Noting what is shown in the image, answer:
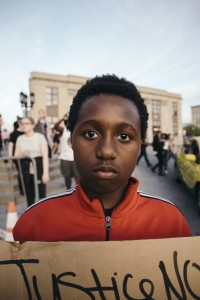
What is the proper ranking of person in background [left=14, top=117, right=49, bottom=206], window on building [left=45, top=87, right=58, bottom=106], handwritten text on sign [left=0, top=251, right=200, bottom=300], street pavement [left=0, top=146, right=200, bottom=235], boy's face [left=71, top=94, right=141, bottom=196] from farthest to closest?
window on building [left=45, top=87, right=58, bottom=106], street pavement [left=0, top=146, right=200, bottom=235], person in background [left=14, top=117, right=49, bottom=206], boy's face [left=71, top=94, right=141, bottom=196], handwritten text on sign [left=0, top=251, right=200, bottom=300]

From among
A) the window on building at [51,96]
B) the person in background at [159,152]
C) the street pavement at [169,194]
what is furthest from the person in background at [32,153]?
the window on building at [51,96]

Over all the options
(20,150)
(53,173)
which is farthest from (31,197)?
(53,173)

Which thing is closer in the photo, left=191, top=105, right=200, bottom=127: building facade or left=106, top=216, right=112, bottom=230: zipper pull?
left=106, top=216, right=112, bottom=230: zipper pull

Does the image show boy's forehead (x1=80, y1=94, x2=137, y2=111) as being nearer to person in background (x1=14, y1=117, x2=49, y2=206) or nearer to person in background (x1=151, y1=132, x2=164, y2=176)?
person in background (x1=14, y1=117, x2=49, y2=206)

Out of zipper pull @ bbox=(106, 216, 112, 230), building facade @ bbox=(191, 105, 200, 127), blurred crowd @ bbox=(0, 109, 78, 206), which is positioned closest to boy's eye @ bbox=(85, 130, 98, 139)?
zipper pull @ bbox=(106, 216, 112, 230)

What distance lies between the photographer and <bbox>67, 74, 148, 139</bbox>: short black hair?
1.02 m

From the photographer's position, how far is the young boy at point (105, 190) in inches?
36.1

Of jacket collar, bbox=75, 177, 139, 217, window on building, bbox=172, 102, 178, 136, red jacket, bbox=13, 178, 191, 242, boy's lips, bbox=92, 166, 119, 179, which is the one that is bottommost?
red jacket, bbox=13, 178, 191, 242

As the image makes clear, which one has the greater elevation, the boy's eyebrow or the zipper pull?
the boy's eyebrow

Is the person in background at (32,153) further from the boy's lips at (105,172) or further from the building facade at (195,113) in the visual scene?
the building facade at (195,113)

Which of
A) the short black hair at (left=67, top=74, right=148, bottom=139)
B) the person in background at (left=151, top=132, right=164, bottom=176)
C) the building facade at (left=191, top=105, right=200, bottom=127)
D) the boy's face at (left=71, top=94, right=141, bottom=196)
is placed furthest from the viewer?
the building facade at (left=191, top=105, right=200, bottom=127)

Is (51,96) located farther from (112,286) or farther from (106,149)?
(112,286)

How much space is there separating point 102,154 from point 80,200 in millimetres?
306

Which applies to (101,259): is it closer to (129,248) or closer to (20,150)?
(129,248)
